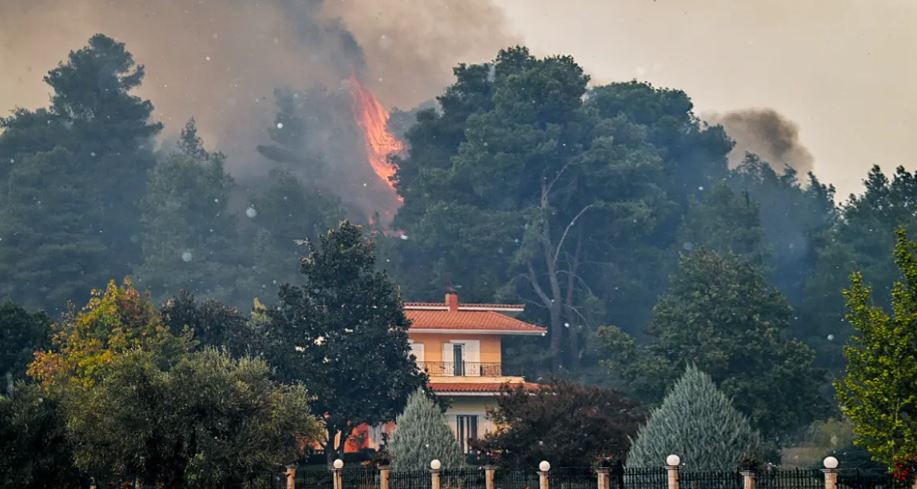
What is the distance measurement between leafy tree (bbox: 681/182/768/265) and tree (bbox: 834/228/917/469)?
205 ft

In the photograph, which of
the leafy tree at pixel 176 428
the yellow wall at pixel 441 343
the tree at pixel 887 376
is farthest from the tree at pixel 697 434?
the yellow wall at pixel 441 343

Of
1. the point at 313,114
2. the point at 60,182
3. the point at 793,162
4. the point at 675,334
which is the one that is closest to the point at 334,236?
the point at 675,334

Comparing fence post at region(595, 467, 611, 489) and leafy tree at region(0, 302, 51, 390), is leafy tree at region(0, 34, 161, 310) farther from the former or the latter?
fence post at region(595, 467, 611, 489)

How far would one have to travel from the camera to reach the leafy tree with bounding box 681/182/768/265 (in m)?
106

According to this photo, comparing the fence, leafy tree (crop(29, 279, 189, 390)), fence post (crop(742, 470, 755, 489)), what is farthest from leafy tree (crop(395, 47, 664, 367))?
fence post (crop(742, 470, 755, 489))

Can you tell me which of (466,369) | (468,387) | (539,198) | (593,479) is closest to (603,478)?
(593,479)

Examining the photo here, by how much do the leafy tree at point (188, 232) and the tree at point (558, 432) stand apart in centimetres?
6875

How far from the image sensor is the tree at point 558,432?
184 feet

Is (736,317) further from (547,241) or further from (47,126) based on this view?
(47,126)

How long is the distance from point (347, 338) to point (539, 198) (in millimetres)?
47262

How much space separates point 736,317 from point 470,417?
606 inches

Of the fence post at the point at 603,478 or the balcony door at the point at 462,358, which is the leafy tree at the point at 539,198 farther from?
the fence post at the point at 603,478

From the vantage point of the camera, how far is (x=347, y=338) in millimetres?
69000

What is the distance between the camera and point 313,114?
17975cm
